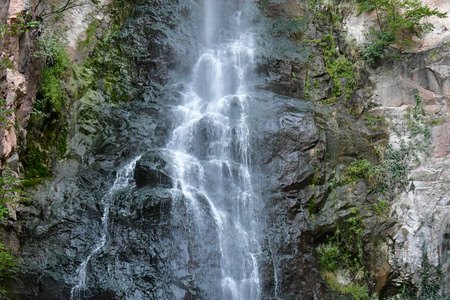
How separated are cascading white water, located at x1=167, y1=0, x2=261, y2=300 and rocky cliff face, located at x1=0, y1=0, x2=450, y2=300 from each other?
0.33 m

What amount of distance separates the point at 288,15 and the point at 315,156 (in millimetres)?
7696

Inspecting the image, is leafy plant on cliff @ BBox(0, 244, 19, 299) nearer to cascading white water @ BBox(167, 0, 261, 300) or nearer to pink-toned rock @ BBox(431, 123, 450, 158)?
cascading white water @ BBox(167, 0, 261, 300)

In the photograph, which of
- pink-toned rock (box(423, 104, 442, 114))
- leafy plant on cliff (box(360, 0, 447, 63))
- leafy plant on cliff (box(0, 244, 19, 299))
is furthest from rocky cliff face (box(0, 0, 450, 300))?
leafy plant on cliff (box(360, 0, 447, 63))

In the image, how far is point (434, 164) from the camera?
1208cm

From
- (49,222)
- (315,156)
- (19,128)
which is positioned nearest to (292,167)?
(315,156)

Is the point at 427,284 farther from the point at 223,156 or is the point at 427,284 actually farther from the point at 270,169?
the point at 223,156

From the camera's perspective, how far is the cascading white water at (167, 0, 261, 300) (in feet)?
32.5

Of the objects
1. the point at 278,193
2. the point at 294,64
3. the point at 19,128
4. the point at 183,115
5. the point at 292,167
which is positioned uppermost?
the point at 294,64

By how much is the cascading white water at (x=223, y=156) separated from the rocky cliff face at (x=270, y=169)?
0.33 m

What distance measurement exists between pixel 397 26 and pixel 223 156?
26.2 ft

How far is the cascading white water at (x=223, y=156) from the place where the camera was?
32.5 feet

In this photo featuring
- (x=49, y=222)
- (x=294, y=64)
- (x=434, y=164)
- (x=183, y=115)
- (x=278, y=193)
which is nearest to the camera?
(x=49, y=222)

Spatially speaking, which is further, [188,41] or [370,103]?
[188,41]

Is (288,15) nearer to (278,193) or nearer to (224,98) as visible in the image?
(224,98)
